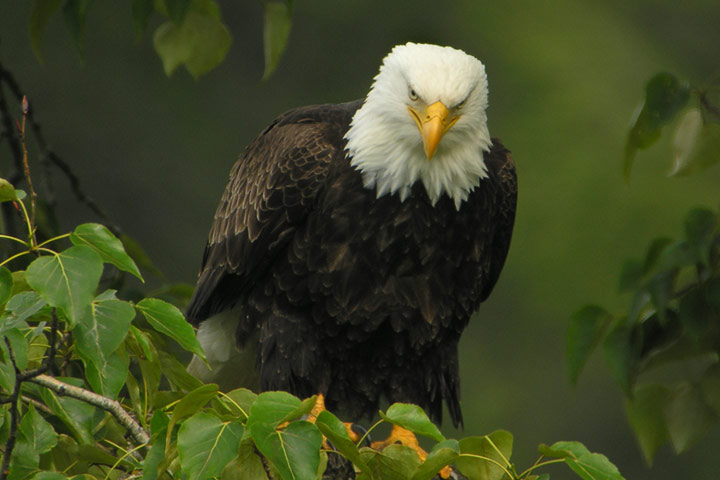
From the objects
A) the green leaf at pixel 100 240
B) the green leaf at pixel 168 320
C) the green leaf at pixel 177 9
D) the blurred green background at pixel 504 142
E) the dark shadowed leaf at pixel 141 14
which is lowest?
the blurred green background at pixel 504 142

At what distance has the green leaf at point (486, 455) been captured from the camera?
144cm

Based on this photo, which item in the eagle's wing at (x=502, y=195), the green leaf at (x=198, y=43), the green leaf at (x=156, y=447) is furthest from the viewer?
the eagle's wing at (x=502, y=195)

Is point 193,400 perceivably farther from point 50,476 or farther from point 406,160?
point 406,160

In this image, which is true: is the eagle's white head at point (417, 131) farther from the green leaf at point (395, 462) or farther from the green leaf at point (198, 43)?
the green leaf at point (395, 462)

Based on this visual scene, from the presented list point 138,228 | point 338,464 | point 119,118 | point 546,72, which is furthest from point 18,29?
point 338,464

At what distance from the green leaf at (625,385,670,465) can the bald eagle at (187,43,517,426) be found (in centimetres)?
47

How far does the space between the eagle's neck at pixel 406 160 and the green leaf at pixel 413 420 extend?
1.08m

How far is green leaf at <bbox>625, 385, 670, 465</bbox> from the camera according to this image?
7.61 ft

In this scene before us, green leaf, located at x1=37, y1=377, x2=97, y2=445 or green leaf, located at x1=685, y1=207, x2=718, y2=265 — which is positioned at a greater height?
green leaf, located at x1=685, y1=207, x2=718, y2=265

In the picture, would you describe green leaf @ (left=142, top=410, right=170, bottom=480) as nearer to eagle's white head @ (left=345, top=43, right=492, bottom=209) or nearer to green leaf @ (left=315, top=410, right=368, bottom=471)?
green leaf @ (left=315, top=410, right=368, bottom=471)

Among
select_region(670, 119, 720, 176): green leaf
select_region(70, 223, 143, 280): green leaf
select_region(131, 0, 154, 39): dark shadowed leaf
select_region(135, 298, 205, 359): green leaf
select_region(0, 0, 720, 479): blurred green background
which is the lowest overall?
select_region(0, 0, 720, 479): blurred green background

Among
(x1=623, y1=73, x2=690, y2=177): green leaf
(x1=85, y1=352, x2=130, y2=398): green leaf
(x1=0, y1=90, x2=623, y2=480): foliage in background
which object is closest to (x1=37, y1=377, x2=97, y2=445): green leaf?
(x1=0, y1=90, x2=623, y2=480): foliage in background

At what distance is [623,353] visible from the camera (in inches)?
86.7

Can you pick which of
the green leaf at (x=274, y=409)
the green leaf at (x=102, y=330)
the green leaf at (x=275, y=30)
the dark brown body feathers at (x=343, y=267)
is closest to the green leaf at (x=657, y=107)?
the dark brown body feathers at (x=343, y=267)
